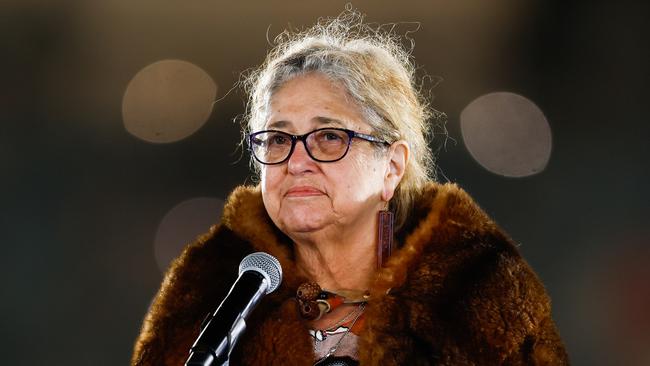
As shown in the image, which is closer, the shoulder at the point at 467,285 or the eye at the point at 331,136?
the shoulder at the point at 467,285

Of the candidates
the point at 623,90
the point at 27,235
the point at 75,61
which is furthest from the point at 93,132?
the point at 623,90

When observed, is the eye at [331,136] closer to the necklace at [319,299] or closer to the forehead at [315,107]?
the forehead at [315,107]

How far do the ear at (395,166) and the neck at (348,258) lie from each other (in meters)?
0.08

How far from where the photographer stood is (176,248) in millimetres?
Result: 3496

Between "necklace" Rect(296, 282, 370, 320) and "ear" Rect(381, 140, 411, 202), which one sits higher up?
"ear" Rect(381, 140, 411, 202)

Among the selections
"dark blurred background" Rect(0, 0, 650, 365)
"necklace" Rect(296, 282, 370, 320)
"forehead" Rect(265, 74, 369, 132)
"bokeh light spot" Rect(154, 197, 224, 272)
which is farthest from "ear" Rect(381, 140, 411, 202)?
"bokeh light spot" Rect(154, 197, 224, 272)

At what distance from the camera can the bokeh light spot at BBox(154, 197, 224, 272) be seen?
11.5 ft

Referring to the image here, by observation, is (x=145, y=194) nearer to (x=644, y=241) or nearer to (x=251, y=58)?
(x=251, y=58)

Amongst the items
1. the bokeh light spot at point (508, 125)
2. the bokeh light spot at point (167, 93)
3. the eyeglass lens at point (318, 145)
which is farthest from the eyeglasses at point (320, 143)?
the bokeh light spot at point (167, 93)

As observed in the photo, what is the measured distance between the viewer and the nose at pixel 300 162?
1.53 m

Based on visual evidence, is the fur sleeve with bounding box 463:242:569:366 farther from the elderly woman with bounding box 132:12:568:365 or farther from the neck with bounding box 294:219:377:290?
the neck with bounding box 294:219:377:290

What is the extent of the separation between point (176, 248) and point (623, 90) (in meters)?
2.28

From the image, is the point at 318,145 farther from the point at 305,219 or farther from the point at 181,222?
the point at 181,222

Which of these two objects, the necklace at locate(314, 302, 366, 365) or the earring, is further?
the earring
